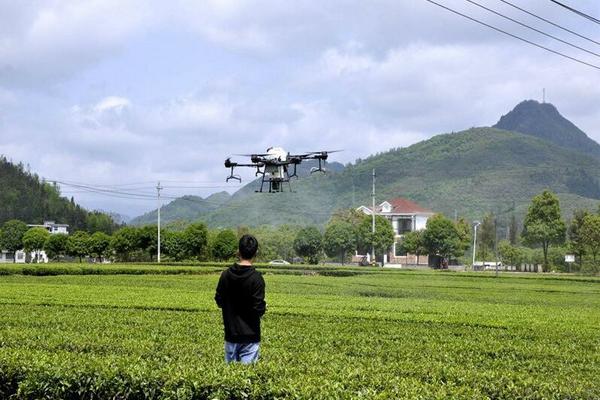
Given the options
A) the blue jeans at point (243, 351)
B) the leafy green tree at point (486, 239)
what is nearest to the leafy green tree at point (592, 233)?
the leafy green tree at point (486, 239)

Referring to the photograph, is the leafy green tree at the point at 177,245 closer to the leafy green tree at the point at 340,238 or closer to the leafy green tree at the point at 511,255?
the leafy green tree at the point at 340,238

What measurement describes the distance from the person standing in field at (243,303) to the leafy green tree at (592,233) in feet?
222

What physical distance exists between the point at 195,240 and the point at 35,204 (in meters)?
64.5

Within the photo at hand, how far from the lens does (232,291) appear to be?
7.80 meters

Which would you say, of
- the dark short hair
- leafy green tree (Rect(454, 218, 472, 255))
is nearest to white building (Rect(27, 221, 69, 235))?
leafy green tree (Rect(454, 218, 472, 255))

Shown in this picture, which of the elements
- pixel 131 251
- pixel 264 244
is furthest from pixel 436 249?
pixel 131 251

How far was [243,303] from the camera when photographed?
307 inches

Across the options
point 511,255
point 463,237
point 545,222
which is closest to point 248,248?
point 545,222

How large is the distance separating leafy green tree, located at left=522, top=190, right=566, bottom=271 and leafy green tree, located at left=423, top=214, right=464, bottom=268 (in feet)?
44.1

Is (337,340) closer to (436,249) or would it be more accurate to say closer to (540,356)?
(540,356)

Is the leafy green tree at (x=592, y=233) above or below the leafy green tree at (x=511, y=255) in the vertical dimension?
above

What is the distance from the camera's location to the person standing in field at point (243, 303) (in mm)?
7750

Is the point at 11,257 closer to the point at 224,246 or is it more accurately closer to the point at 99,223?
the point at 99,223

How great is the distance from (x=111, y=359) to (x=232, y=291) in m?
1.57
